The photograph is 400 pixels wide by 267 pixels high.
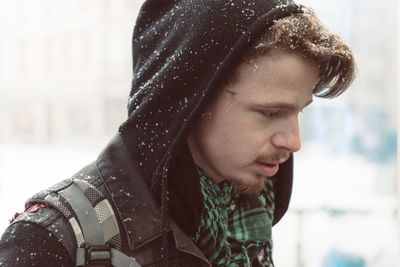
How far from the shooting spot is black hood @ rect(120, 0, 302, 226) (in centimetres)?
139

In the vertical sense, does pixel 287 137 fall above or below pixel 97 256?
above

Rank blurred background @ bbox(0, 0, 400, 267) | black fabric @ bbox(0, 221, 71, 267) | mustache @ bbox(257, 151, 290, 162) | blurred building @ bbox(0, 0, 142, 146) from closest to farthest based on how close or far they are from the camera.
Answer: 1. black fabric @ bbox(0, 221, 71, 267)
2. mustache @ bbox(257, 151, 290, 162)
3. blurred background @ bbox(0, 0, 400, 267)
4. blurred building @ bbox(0, 0, 142, 146)

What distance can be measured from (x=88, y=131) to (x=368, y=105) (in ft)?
4.45

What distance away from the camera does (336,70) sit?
1.54 meters

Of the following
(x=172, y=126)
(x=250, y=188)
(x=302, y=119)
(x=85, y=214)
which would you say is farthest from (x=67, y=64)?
(x=85, y=214)

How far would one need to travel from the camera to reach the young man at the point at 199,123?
1.37 meters

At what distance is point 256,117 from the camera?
1413mm

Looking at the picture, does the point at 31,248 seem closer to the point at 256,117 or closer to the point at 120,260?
the point at 120,260

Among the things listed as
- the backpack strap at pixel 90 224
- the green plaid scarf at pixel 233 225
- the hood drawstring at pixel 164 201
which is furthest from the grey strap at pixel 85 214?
the green plaid scarf at pixel 233 225

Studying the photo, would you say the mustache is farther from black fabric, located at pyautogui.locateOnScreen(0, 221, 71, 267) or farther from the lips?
black fabric, located at pyautogui.locateOnScreen(0, 221, 71, 267)

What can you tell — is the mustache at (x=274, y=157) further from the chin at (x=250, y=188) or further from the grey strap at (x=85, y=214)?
the grey strap at (x=85, y=214)

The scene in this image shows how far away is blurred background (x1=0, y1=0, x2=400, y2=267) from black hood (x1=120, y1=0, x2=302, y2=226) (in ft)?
5.59

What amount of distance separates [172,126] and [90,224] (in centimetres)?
28

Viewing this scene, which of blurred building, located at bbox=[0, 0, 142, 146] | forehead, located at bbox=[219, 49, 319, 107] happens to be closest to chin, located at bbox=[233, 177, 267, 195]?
forehead, located at bbox=[219, 49, 319, 107]
